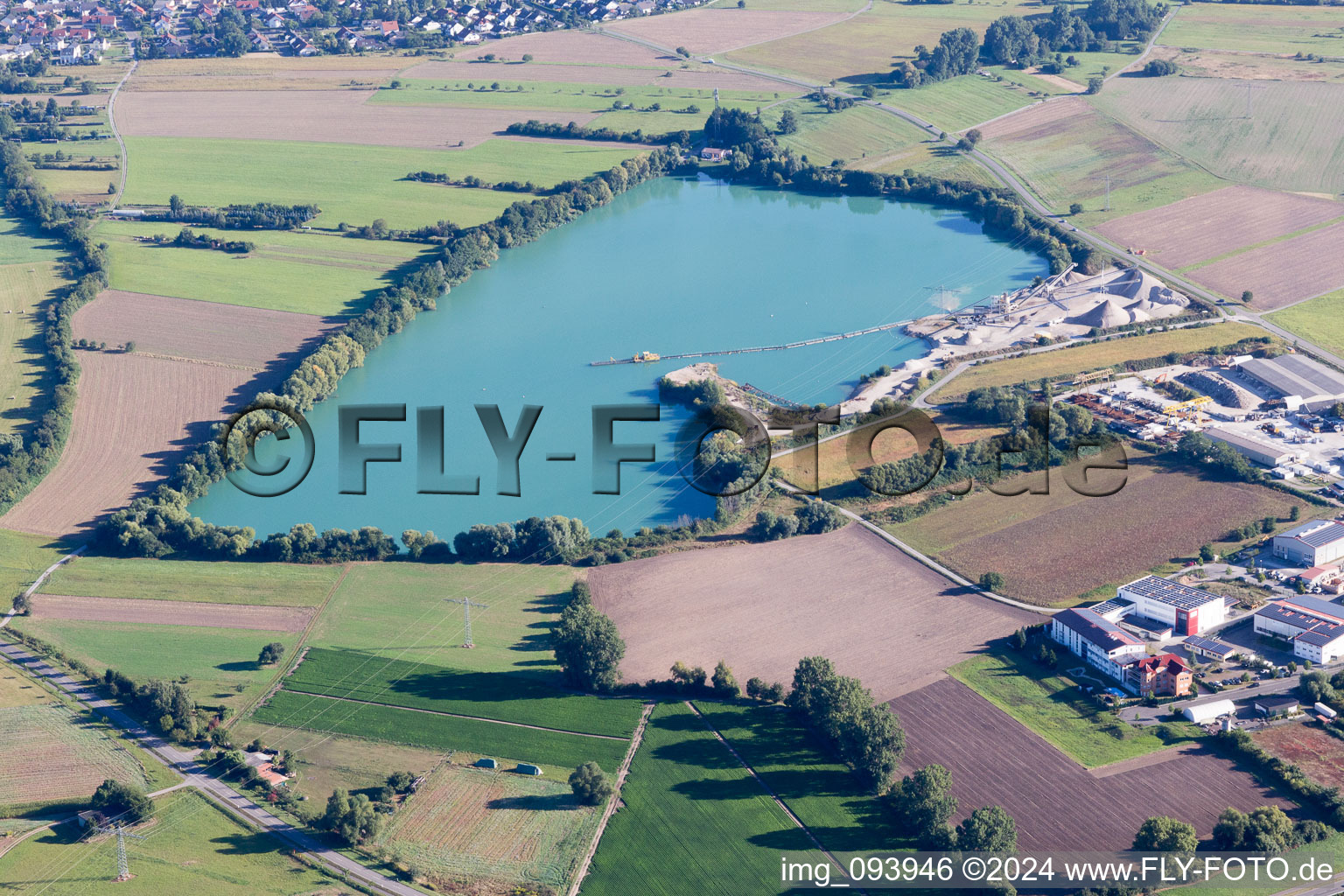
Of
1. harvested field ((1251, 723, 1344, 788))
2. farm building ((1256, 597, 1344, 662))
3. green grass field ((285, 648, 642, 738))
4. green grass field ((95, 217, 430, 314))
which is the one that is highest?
green grass field ((95, 217, 430, 314))

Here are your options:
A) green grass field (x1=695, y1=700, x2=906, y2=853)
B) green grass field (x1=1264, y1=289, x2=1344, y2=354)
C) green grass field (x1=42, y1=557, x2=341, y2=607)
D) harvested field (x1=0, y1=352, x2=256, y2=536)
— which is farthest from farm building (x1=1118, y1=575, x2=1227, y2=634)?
harvested field (x1=0, y1=352, x2=256, y2=536)

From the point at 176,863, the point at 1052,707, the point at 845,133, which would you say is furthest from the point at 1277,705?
the point at 845,133

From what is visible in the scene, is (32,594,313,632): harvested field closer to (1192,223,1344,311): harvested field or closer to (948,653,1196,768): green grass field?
(948,653,1196,768): green grass field

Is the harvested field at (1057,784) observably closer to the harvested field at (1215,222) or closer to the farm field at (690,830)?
the farm field at (690,830)

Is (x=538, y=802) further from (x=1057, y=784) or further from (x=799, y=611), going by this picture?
(x=1057, y=784)

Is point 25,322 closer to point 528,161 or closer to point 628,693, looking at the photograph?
point 528,161

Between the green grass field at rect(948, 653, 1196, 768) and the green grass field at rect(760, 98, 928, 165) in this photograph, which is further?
the green grass field at rect(760, 98, 928, 165)
